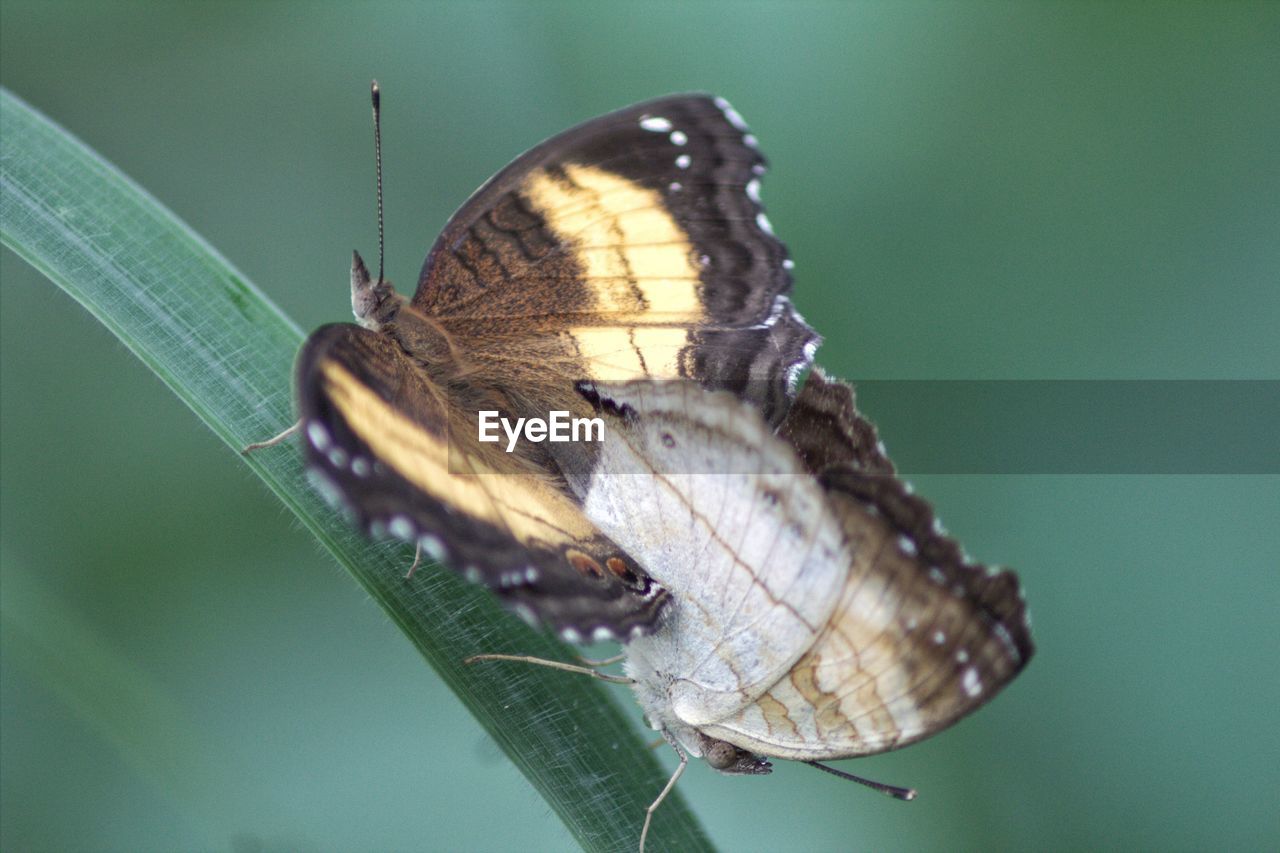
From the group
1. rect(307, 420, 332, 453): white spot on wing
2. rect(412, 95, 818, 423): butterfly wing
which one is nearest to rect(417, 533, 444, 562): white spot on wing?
rect(307, 420, 332, 453): white spot on wing

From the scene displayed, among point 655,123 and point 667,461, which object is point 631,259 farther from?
point 667,461

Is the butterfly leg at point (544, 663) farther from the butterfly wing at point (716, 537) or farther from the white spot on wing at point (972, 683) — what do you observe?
the white spot on wing at point (972, 683)

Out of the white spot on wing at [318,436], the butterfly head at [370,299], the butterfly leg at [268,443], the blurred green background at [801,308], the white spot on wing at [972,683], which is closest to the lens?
the white spot on wing at [318,436]

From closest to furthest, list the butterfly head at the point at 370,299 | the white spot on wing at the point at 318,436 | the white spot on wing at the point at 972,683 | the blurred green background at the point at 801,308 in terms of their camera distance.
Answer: the white spot on wing at the point at 318,436 → the white spot on wing at the point at 972,683 → the butterfly head at the point at 370,299 → the blurred green background at the point at 801,308

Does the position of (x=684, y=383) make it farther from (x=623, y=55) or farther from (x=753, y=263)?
(x=623, y=55)

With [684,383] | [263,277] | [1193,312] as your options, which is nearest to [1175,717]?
[1193,312]

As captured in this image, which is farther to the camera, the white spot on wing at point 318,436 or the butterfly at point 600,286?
the butterfly at point 600,286

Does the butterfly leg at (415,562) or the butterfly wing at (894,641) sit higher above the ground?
the butterfly leg at (415,562)

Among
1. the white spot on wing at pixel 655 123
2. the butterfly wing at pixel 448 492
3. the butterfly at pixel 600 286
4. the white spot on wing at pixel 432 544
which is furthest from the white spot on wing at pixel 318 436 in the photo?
the white spot on wing at pixel 655 123

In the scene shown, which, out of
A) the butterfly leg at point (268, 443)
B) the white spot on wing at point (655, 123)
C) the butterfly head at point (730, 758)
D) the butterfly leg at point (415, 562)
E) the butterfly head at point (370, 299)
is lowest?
the butterfly head at point (730, 758)
